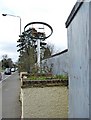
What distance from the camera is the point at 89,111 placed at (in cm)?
367

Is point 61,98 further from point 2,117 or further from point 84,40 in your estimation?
point 84,40

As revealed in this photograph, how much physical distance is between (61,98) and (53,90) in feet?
0.95

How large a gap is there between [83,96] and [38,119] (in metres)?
4.76

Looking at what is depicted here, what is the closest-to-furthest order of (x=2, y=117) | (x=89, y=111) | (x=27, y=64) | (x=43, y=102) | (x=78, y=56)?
(x=89, y=111)
(x=78, y=56)
(x=43, y=102)
(x=2, y=117)
(x=27, y=64)

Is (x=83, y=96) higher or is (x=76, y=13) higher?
(x=76, y=13)

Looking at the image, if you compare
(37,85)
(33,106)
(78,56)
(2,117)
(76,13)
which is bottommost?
(2,117)

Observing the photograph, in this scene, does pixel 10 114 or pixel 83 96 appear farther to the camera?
pixel 10 114

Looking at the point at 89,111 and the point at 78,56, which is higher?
the point at 78,56

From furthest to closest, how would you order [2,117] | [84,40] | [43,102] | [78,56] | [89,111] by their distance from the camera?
[2,117]
[43,102]
[78,56]
[84,40]
[89,111]


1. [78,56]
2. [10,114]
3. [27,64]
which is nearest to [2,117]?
[10,114]

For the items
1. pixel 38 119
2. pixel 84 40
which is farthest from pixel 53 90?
pixel 84 40

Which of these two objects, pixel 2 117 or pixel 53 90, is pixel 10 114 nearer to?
pixel 2 117

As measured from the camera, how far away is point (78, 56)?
14.9 feet

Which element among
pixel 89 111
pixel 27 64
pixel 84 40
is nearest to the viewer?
pixel 89 111
